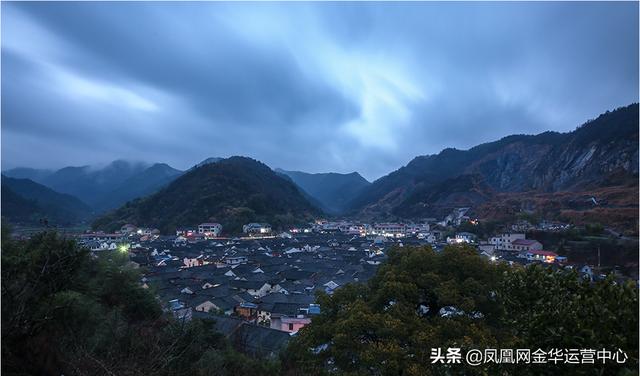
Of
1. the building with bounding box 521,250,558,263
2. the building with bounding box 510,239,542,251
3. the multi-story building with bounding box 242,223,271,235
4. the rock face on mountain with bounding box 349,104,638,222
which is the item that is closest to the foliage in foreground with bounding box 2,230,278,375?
the building with bounding box 521,250,558,263

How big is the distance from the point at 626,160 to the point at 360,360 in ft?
300

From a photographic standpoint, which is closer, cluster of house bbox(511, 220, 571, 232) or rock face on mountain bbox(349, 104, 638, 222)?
cluster of house bbox(511, 220, 571, 232)

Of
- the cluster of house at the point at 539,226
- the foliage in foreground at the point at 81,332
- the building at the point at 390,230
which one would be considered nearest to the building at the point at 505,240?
the cluster of house at the point at 539,226

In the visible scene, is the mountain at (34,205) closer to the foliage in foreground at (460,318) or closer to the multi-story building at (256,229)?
the multi-story building at (256,229)

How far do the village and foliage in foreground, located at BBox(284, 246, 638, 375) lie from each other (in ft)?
2.65

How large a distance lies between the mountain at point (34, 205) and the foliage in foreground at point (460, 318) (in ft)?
119

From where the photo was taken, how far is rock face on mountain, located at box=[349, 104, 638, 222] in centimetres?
8012

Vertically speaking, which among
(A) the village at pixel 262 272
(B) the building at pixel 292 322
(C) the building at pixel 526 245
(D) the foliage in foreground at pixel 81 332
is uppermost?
(D) the foliage in foreground at pixel 81 332

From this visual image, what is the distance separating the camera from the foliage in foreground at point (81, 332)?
19.2 ft

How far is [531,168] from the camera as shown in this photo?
420ft

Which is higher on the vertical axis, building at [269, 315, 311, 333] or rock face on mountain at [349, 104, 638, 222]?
rock face on mountain at [349, 104, 638, 222]

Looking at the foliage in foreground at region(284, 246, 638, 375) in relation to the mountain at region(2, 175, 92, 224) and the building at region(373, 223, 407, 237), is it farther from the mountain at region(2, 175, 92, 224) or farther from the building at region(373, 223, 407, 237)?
the building at region(373, 223, 407, 237)

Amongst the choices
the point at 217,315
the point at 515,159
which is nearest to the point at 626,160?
the point at 515,159

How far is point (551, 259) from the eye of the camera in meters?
42.9
